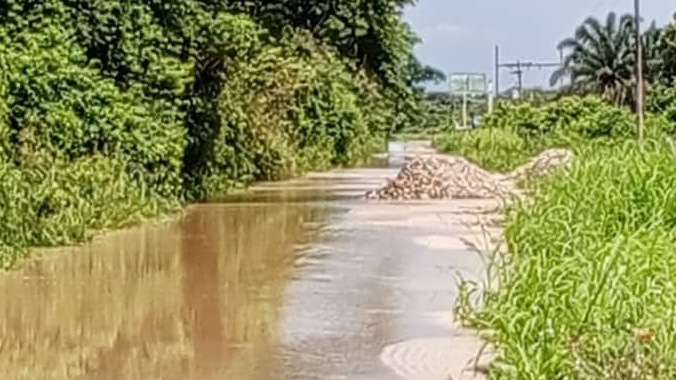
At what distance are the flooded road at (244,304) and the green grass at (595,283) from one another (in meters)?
0.85

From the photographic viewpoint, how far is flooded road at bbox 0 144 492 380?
9180 millimetres

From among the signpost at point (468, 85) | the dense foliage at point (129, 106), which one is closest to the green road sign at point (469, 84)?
the signpost at point (468, 85)

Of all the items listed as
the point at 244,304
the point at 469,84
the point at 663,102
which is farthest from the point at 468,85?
the point at 244,304

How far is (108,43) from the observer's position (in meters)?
21.9

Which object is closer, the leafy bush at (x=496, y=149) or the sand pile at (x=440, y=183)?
the sand pile at (x=440, y=183)

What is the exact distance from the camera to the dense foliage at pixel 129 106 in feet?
59.9

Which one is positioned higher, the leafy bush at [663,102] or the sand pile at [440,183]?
the leafy bush at [663,102]

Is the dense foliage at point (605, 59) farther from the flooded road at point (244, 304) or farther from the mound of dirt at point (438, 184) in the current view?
the flooded road at point (244, 304)

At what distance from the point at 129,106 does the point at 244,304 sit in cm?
1015

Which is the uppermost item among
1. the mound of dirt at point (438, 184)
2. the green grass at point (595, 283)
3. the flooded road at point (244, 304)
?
the green grass at point (595, 283)

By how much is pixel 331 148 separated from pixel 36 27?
90.1 ft

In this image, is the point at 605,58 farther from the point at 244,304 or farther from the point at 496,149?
the point at 244,304

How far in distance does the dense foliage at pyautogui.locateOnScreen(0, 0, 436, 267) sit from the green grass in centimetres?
660

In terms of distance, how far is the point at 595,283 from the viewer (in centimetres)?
756
